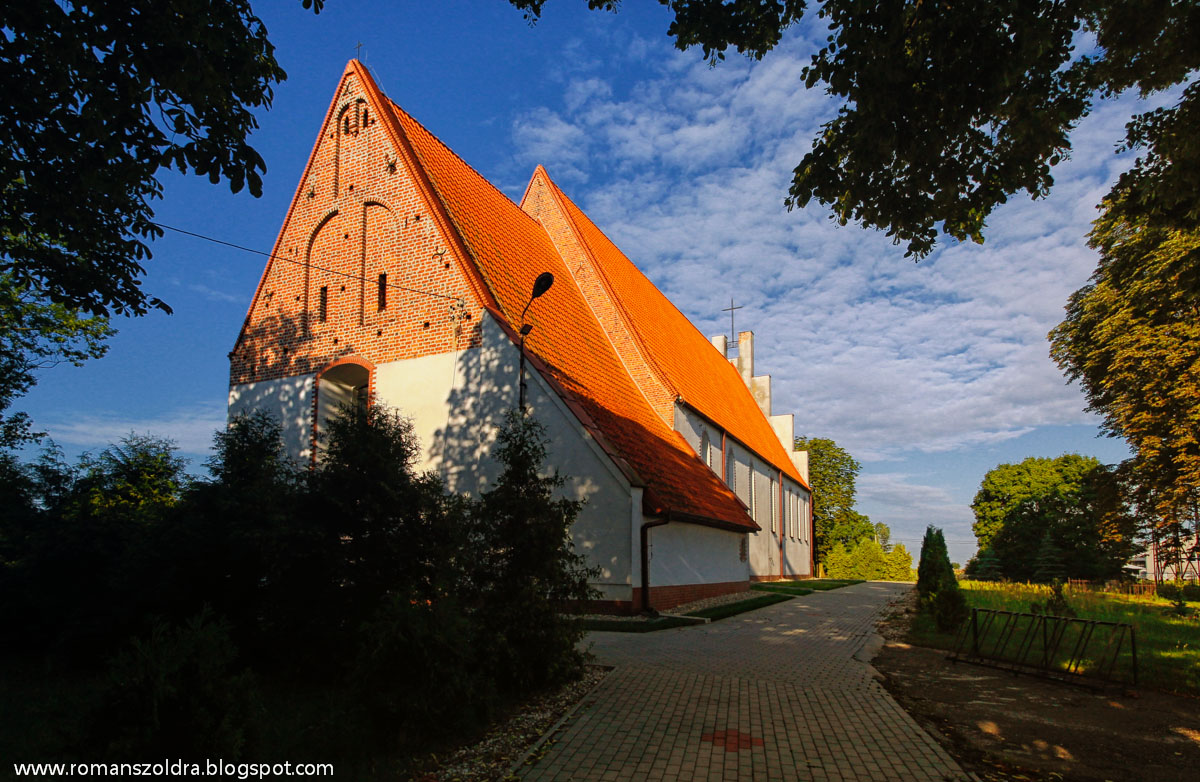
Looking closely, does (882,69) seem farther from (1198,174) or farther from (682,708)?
(682,708)

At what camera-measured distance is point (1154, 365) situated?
24578 millimetres

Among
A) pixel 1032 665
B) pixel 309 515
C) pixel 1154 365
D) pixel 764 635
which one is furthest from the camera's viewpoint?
pixel 1154 365

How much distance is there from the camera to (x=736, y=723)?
22.1 feet

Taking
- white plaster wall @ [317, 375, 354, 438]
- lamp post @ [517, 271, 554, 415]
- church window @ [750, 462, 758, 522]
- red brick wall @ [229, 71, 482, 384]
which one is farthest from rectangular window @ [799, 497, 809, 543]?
red brick wall @ [229, 71, 482, 384]

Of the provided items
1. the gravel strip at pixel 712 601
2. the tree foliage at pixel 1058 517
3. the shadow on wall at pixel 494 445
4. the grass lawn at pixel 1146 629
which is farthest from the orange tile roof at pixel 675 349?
the tree foliage at pixel 1058 517

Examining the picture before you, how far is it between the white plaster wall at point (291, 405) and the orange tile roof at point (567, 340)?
5.48 metres

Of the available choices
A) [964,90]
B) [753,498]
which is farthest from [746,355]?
[964,90]

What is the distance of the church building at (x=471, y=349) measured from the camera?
14555mm

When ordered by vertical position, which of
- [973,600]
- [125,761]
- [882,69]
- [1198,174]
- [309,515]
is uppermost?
[882,69]

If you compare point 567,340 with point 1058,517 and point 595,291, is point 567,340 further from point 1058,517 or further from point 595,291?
point 1058,517

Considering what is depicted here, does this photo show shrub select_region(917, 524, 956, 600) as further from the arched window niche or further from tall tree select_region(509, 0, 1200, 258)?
the arched window niche

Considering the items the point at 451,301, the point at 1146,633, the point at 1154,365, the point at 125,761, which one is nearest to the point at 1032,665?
the point at 1146,633

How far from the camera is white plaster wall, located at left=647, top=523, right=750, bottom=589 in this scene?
49.8 feet

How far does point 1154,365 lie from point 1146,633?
1334 centimetres
